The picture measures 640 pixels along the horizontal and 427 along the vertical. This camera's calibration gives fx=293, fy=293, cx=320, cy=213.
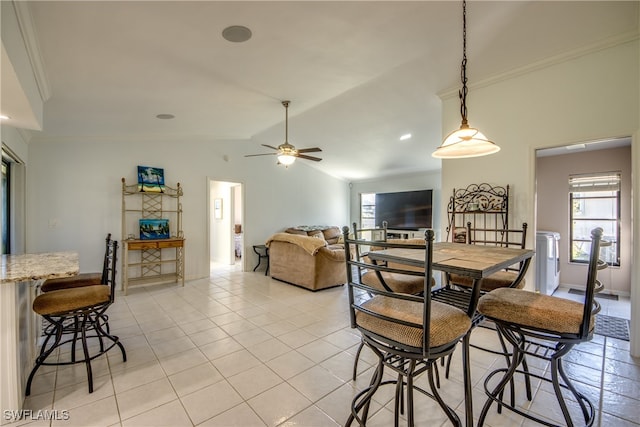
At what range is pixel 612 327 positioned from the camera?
10.4 ft

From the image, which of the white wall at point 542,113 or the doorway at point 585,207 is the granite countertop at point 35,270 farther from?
the doorway at point 585,207

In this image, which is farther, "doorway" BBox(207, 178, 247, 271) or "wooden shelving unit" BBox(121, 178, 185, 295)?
"doorway" BBox(207, 178, 247, 271)

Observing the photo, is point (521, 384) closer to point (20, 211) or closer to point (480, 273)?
point (480, 273)

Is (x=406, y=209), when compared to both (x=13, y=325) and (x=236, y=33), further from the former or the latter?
(x=13, y=325)

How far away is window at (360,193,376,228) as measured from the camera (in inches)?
327


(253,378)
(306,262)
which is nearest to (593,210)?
(306,262)

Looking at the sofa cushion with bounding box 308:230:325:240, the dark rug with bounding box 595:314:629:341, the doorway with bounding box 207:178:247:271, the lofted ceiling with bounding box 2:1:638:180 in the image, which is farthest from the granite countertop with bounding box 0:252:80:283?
the sofa cushion with bounding box 308:230:325:240

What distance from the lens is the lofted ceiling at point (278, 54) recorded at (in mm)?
2066

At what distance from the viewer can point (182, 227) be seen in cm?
540

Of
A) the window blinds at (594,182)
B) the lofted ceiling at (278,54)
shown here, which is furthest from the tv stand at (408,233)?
the lofted ceiling at (278,54)

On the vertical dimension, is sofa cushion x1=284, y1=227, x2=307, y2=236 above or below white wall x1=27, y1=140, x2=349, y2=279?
below

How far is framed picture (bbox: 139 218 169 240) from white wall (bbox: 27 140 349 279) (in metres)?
0.39

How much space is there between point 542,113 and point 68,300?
4508mm

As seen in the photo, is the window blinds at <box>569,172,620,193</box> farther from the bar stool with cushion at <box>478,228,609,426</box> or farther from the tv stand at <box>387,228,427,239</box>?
the bar stool with cushion at <box>478,228,609,426</box>
